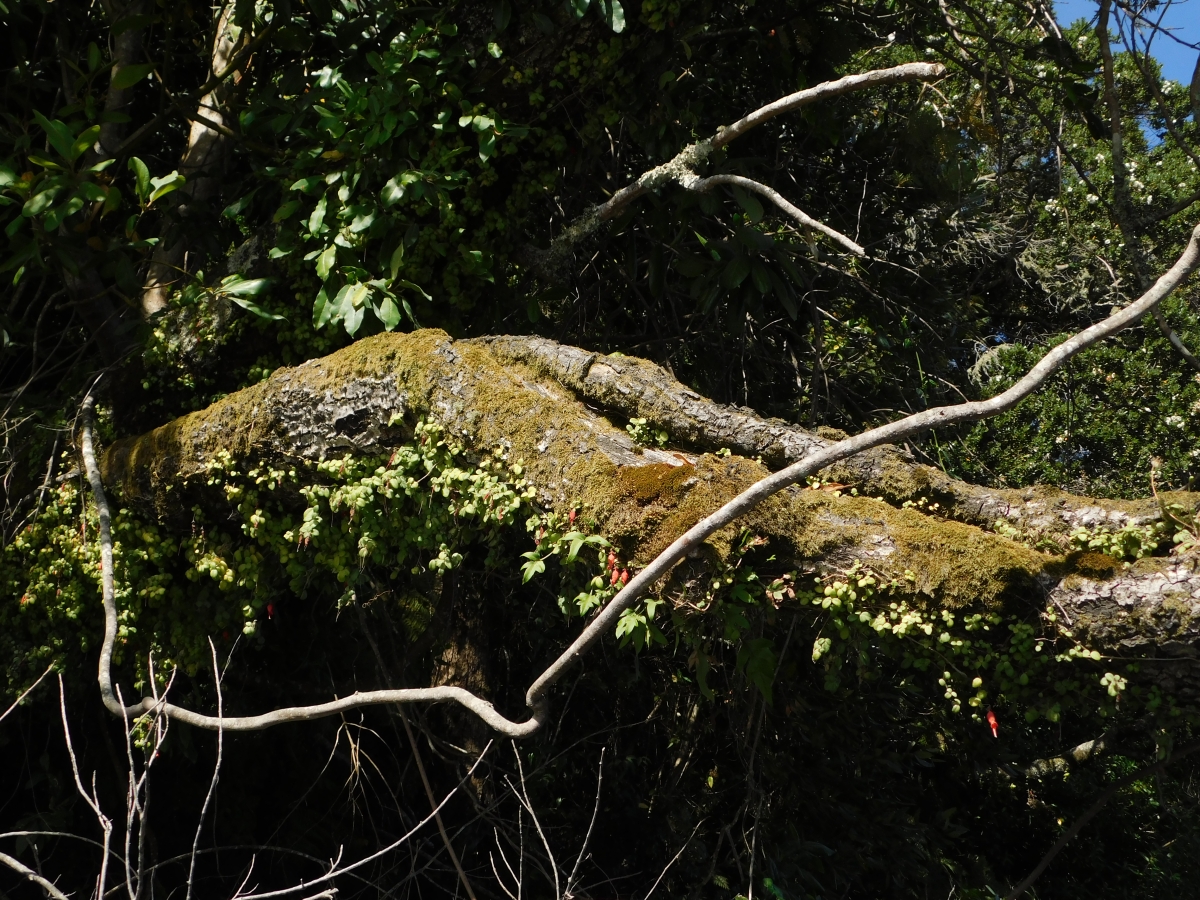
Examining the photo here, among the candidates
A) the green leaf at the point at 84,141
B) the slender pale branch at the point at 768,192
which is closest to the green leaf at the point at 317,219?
the green leaf at the point at 84,141

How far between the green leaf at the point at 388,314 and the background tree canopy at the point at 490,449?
16mm

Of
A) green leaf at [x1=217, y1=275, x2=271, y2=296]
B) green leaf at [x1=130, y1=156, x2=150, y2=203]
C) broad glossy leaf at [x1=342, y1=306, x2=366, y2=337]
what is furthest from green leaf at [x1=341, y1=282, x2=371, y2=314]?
green leaf at [x1=130, y1=156, x2=150, y2=203]

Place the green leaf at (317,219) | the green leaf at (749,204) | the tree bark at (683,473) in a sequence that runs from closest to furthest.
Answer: the tree bark at (683,473) → the green leaf at (317,219) → the green leaf at (749,204)

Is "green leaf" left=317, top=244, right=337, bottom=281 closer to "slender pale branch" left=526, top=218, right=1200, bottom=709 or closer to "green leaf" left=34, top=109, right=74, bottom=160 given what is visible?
"green leaf" left=34, top=109, right=74, bottom=160

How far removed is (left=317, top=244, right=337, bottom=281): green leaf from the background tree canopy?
0.16ft

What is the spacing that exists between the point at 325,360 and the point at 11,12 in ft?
5.85

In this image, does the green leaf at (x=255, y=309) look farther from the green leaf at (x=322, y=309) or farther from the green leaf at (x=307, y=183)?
the green leaf at (x=307, y=183)

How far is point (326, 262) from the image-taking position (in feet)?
10.3

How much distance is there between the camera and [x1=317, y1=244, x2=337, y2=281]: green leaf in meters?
3.12

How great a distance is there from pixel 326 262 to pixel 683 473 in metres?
1.48

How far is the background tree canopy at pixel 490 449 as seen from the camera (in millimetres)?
3031

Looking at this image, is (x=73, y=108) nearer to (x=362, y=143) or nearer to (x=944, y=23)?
(x=362, y=143)

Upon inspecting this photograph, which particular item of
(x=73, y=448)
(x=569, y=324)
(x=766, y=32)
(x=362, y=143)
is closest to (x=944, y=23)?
(x=766, y=32)

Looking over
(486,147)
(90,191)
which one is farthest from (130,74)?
(486,147)
